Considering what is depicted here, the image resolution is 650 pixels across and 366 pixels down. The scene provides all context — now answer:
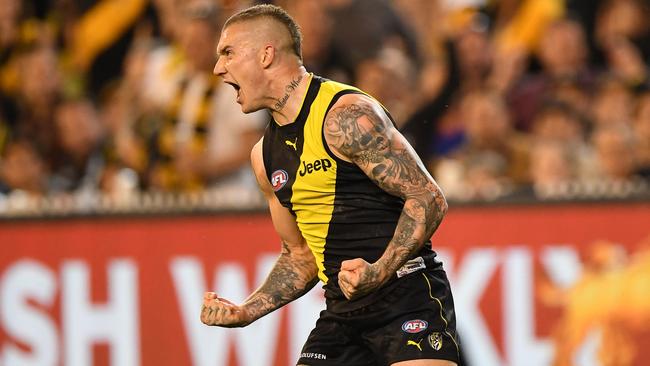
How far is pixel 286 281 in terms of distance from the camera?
19.6ft

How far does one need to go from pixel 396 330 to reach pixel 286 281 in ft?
2.29

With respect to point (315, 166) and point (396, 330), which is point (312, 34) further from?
point (396, 330)

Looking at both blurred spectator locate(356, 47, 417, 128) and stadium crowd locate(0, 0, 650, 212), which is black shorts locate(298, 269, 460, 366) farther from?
blurred spectator locate(356, 47, 417, 128)

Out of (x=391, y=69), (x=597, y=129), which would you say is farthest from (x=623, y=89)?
(x=391, y=69)

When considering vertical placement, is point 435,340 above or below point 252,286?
below

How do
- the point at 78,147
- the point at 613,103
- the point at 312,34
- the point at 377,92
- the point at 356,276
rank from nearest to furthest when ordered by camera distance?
1. the point at 356,276
2. the point at 613,103
3. the point at 377,92
4. the point at 312,34
5. the point at 78,147

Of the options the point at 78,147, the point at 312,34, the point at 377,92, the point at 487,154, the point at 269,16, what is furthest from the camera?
the point at 78,147

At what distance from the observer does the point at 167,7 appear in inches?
418

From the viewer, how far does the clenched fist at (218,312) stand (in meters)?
5.58

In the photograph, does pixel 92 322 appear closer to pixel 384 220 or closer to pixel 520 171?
pixel 520 171

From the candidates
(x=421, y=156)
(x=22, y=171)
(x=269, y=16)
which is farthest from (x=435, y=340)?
(x=22, y=171)

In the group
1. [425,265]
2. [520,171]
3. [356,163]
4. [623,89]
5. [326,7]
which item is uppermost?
[326,7]

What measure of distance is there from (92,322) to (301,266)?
11.9 feet

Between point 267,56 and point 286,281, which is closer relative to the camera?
point 267,56
